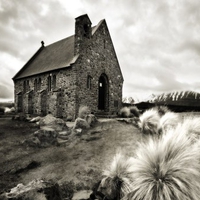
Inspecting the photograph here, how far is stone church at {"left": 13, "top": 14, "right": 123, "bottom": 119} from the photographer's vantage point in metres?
14.6

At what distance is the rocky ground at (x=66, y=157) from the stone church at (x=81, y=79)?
6.59 m

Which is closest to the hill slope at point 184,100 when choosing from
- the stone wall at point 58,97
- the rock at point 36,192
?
the stone wall at point 58,97

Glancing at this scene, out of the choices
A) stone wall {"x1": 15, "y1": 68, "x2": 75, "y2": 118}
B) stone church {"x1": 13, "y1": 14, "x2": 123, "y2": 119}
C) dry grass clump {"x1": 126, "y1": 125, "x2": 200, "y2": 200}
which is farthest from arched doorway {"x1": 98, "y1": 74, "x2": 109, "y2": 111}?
dry grass clump {"x1": 126, "y1": 125, "x2": 200, "y2": 200}

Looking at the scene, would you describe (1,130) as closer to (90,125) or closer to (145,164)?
(90,125)

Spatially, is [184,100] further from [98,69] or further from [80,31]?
[80,31]

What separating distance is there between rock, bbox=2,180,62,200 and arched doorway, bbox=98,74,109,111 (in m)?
14.1

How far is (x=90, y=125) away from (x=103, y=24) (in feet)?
36.2

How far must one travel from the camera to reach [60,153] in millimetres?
6477

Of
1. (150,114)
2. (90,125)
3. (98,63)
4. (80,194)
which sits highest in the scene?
(98,63)

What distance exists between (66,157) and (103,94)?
40.0ft

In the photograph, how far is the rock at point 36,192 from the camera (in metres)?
3.43

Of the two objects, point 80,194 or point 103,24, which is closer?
point 80,194

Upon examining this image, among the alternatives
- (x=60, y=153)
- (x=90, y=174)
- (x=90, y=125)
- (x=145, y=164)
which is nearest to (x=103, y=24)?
(x=90, y=125)

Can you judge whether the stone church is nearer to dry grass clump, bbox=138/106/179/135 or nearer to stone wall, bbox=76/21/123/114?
stone wall, bbox=76/21/123/114
